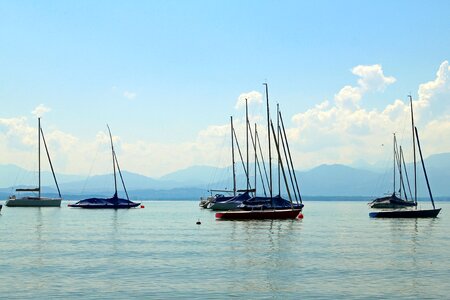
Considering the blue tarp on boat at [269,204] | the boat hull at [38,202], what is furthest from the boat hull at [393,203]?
the boat hull at [38,202]

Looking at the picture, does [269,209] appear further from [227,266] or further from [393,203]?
[393,203]

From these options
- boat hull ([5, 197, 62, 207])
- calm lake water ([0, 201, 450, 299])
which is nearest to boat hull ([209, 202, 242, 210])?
boat hull ([5, 197, 62, 207])

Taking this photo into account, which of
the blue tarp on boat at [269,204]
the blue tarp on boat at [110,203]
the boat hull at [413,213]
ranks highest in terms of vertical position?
the blue tarp on boat at [110,203]

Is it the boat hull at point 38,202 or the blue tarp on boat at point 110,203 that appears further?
the boat hull at point 38,202

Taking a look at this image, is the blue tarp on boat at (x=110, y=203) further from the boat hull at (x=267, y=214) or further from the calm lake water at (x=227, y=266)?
the calm lake water at (x=227, y=266)

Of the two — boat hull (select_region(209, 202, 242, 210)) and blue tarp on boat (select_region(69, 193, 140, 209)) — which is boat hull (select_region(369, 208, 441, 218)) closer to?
boat hull (select_region(209, 202, 242, 210))

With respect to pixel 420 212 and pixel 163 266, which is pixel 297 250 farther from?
pixel 420 212

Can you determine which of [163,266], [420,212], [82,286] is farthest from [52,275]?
[420,212]

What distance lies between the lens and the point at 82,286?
31.4 m

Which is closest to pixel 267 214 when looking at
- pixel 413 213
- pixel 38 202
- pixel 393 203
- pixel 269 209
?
pixel 269 209

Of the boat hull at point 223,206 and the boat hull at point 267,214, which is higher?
the boat hull at point 223,206

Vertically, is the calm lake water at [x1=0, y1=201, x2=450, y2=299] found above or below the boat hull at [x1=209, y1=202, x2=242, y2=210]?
below

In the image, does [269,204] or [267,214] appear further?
[269,204]

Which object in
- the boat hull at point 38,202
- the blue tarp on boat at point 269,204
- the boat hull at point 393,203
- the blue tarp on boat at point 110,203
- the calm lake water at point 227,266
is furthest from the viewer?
the boat hull at point 38,202
